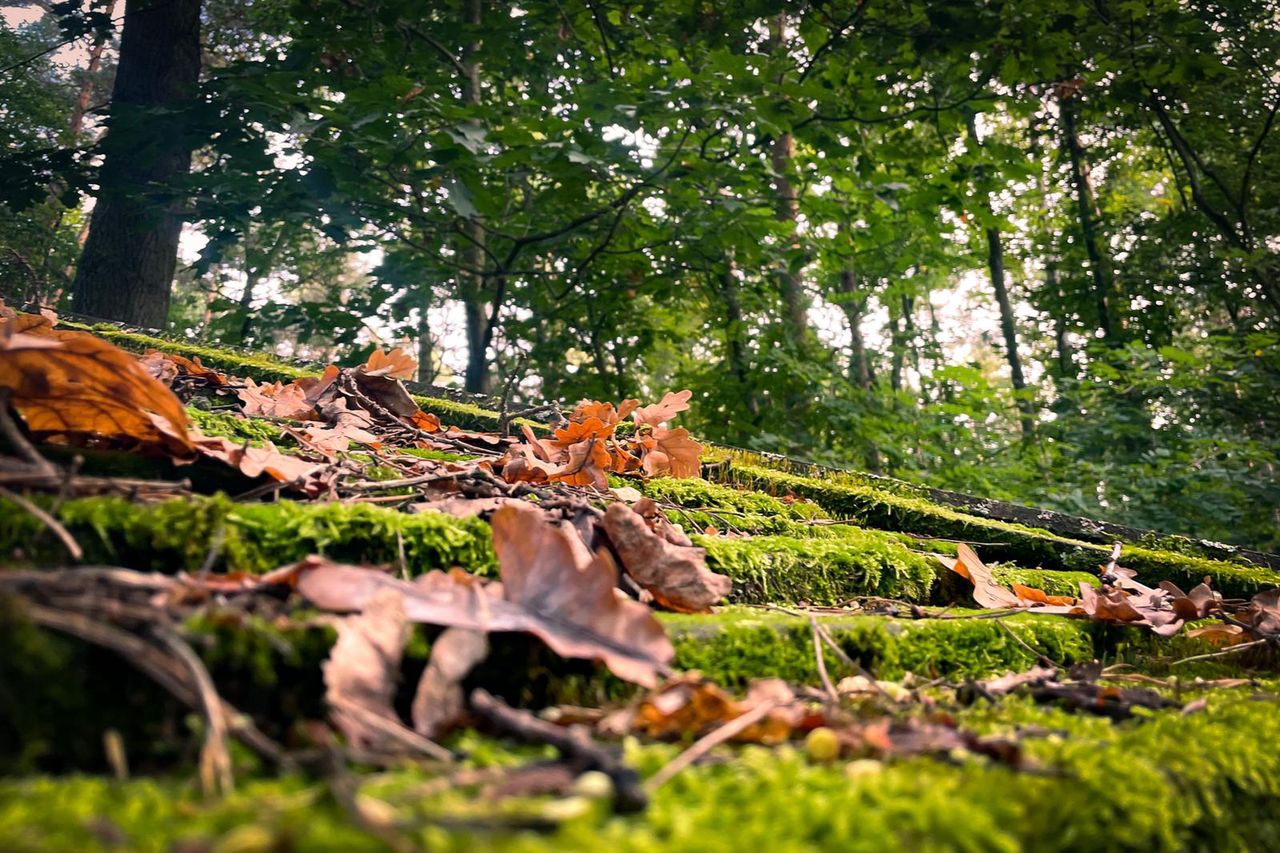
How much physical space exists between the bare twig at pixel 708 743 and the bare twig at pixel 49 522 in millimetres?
772

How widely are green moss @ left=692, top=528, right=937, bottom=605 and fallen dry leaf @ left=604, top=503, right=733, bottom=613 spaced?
0.26 m

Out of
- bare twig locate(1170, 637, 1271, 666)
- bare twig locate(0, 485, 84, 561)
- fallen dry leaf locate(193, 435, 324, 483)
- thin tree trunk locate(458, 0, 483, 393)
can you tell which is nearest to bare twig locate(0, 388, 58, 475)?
bare twig locate(0, 485, 84, 561)

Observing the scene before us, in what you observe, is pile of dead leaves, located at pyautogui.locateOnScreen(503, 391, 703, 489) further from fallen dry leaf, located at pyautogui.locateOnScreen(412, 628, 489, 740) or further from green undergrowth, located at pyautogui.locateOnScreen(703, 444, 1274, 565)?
fallen dry leaf, located at pyautogui.locateOnScreen(412, 628, 489, 740)

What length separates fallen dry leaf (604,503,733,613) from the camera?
4.56 ft

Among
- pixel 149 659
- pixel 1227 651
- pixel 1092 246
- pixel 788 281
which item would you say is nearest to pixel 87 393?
pixel 149 659

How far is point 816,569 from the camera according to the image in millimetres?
1871

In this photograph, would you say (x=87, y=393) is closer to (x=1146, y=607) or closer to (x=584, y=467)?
(x=584, y=467)

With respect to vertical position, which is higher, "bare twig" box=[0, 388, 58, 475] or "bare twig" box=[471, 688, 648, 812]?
"bare twig" box=[0, 388, 58, 475]

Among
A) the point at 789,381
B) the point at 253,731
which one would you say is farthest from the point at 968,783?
the point at 789,381

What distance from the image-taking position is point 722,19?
720 centimetres

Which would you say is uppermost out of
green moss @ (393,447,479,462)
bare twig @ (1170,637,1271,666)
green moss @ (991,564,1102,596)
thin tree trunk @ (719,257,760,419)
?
thin tree trunk @ (719,257,760,419)

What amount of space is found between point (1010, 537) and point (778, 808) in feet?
9.69

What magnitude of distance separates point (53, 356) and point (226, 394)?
1.63m

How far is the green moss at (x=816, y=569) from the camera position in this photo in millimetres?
1708
